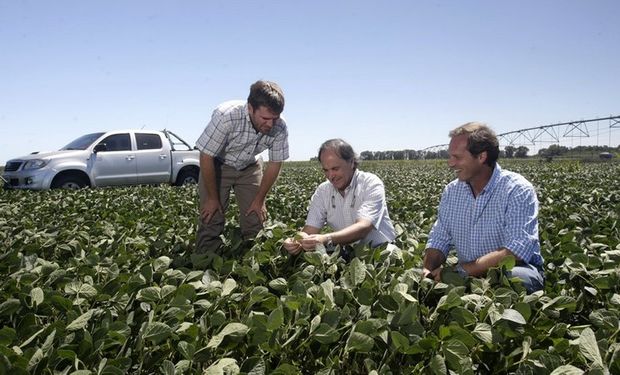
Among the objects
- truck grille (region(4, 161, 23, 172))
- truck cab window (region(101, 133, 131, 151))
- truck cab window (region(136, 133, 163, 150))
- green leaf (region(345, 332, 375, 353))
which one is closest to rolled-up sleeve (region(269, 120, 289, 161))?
green leaf (region(345, 332, 375, 353))

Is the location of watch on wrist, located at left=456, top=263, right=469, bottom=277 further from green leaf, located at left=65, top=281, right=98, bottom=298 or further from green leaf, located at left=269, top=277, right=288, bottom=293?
green leaf, located at left=65, top=281, right=98, bottom=298

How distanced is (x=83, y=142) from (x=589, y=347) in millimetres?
11561

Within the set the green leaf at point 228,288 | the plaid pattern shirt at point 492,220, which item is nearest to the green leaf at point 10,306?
the green leaf at point 228,288

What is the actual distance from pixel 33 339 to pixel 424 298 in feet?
6.08

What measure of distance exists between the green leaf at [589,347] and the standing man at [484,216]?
0.88 meters

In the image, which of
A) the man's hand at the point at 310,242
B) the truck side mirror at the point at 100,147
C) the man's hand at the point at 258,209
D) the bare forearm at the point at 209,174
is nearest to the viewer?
the man's hand at the point at 310,242

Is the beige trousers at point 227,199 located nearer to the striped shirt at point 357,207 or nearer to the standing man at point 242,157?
the standing man at point 242,157

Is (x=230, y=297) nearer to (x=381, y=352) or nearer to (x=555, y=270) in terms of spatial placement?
(x=381, y=352)

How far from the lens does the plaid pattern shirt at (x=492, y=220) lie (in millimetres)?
2744

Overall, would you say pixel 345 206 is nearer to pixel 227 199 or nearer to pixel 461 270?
pixel 461 270

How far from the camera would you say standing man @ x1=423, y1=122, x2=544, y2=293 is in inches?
107

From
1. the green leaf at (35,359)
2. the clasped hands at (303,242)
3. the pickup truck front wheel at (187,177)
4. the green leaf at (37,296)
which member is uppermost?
the pickup truck front wheel at (187,177)

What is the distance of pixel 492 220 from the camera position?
9.55 feet

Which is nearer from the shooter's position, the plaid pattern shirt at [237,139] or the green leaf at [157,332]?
the green leaf at [157,332]
